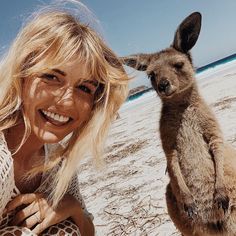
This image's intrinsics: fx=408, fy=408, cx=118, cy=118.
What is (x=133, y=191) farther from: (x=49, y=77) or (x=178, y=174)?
(x=49, y=77)

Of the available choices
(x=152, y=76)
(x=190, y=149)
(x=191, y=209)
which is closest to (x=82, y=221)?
(x=191, y=209)

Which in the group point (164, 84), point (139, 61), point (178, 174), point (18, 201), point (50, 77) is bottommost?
point (178, 174)

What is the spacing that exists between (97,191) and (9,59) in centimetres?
343

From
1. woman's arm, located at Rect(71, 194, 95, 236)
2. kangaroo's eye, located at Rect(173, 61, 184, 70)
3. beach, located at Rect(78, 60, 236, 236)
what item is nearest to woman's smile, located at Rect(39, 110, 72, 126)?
woman's arm, located at Rect(71, 194, 95, 236)

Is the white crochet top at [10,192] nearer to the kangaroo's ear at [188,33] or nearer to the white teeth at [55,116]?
the white teeth at [55,116]

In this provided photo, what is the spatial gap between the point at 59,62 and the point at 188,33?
6.59 ft

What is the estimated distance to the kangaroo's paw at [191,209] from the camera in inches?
132

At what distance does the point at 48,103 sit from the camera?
2.34m

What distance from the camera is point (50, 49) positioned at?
238 cm

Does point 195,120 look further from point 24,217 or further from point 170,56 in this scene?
point 24,217

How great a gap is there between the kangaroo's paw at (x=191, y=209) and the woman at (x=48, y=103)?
1074 mm

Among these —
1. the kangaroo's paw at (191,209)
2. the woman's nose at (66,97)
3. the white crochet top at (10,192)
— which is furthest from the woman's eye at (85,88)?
the kangaroo's paw at (191,209)

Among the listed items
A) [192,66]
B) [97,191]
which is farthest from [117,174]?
[192,66]

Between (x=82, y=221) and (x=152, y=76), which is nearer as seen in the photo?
(x=82, y=221)
